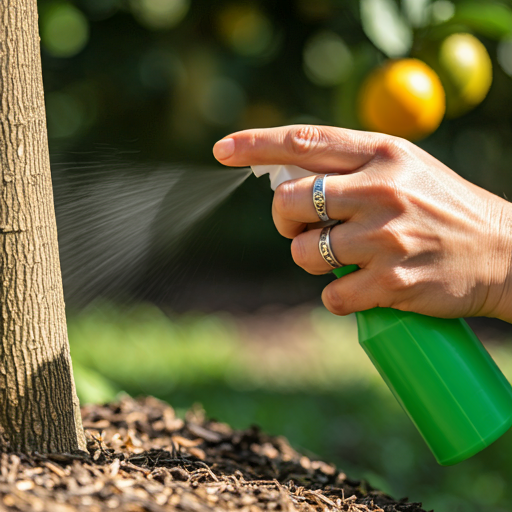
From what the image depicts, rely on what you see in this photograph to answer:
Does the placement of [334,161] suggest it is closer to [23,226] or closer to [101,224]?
[23,226]

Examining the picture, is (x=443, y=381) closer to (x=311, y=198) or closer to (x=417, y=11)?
(x=311, y=198)

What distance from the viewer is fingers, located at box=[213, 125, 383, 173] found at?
0.80m

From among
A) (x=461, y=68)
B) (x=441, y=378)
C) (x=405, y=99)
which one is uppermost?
(x=461, y=68)

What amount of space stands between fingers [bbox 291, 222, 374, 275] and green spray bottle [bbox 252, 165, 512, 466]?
0.11 meters

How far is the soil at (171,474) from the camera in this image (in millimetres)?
591

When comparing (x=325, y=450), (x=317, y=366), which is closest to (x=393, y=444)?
(x=325, y=450)

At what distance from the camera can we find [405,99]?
175cm

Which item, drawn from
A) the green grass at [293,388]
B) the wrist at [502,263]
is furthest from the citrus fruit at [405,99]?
the green grass at [293,388]

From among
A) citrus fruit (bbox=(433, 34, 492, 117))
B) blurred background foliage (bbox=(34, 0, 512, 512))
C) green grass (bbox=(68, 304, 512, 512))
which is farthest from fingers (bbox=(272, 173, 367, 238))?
citrus fruit (bbox=(433, 34, 492, 117))

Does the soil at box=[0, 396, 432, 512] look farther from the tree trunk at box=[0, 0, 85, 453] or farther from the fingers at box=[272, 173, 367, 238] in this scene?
the fingers at box=[272, 173, 367, 238]

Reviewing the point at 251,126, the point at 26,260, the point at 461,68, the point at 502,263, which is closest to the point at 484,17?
the point at 461,68

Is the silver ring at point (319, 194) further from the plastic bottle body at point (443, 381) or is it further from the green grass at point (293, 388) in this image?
the green grass at point (293, 388)

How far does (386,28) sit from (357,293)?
1473mm

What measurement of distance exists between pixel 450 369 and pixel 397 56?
1494 mm
